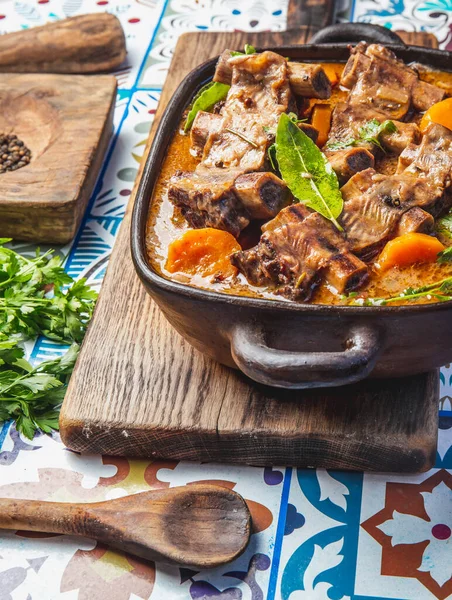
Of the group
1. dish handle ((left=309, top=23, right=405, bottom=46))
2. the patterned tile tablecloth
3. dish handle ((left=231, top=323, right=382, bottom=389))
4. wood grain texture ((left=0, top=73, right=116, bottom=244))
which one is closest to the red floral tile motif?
the patterned tile tablecloth

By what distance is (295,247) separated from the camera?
2166 mm

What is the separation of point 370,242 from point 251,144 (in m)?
0.47

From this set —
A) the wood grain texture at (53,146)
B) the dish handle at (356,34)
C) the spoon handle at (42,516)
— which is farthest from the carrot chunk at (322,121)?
the spoon handle at (42,516)

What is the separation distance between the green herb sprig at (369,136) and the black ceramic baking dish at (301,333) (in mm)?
616

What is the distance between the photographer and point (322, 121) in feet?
8.69

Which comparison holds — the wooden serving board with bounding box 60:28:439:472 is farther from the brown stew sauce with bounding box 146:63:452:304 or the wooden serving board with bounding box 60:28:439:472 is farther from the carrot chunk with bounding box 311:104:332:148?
the carrot chunk with bounding box 311:104:332:148

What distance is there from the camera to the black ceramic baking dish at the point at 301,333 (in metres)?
1.93

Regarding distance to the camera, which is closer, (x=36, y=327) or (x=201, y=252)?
(x=201, y=252)

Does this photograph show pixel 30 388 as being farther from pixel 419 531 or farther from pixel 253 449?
pixel 419 531

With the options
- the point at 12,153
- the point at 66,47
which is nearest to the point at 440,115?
the point at 12,153

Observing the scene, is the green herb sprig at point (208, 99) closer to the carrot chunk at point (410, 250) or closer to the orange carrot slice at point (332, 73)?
the orange carrot slice at point (332, 73)

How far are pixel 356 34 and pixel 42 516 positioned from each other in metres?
1.90

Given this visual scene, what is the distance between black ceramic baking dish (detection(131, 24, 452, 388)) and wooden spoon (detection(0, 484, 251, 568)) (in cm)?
35

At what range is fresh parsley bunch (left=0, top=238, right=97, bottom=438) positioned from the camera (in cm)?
242
